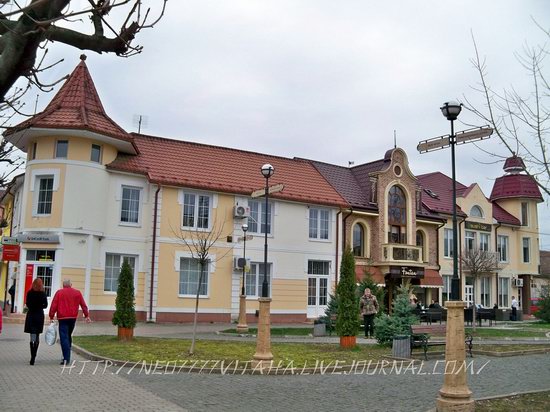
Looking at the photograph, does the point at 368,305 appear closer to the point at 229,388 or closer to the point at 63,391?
the point at 229,388

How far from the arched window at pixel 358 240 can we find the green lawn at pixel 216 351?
695 inches

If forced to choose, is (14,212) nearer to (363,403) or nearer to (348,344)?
(348,344)

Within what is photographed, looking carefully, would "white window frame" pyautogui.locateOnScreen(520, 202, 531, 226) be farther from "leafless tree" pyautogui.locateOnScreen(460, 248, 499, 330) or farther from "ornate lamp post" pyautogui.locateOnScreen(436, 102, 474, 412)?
"ornate lamp post" pyautogui.locateOnScreen(436, 102, 474, 412)

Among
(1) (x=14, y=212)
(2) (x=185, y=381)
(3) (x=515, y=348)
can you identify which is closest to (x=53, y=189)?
(1) (x=14, y=212)

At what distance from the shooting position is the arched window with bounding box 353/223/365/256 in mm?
34969

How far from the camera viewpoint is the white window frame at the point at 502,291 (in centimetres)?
4316

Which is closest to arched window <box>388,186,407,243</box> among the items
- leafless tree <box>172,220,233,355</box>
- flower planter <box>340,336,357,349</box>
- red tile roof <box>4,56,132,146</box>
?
leafless tree <box>172,220,233,355</box>

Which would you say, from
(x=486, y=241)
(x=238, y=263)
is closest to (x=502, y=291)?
(x=486, y=241)

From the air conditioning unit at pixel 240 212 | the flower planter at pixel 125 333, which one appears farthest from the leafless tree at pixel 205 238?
the flower planter at pixel 125 333

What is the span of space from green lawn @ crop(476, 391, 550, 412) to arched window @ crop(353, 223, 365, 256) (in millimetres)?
25230

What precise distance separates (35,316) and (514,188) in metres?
41.1

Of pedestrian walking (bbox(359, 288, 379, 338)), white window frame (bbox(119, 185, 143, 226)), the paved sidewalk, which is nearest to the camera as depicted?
the paved sidewalk

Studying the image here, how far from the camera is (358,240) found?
35281mm

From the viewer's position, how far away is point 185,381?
1110cm
